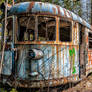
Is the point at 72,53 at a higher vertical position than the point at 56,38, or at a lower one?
lower

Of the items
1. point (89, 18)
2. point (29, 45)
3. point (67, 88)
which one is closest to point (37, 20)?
point (29, 45)

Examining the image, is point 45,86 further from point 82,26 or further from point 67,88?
point 82,26

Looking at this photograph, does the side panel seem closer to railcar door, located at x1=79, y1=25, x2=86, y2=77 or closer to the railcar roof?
the railcar roof

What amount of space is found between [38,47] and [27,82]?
3.42 feet

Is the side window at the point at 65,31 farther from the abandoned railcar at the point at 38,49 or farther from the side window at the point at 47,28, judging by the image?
the side window at the point at 47,28

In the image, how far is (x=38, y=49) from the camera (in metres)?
4.08

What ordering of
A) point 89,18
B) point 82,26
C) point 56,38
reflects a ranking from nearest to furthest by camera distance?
1. point 56,38
2. point 82,26
3. point 89,18

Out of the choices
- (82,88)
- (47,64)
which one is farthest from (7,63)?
(82,88)

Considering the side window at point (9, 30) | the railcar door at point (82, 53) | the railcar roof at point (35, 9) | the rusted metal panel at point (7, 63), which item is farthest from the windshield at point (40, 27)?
the railcar door at point (82, 53)

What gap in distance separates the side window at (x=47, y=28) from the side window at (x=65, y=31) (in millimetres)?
284

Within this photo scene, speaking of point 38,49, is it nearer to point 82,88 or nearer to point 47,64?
point 47,64

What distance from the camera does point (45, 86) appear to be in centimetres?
415

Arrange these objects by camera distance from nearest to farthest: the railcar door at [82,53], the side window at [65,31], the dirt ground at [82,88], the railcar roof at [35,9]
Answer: the railcar roof at [35,9] < the side window at [65,31] < the dirt ground at [82,88] < the railcar door at [82,53]

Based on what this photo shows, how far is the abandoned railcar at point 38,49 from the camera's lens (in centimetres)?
408
